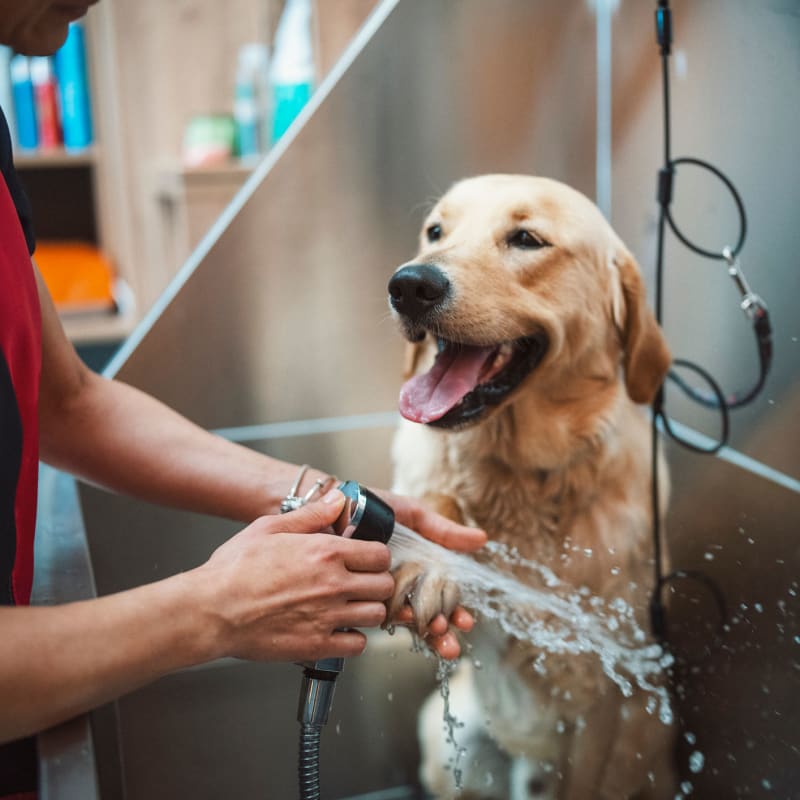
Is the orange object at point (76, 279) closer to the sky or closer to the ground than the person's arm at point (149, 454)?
closer to the ground

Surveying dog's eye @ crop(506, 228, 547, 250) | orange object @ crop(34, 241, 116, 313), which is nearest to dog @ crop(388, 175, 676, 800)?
dog's eye @ crop(506, 228, 547, 250)

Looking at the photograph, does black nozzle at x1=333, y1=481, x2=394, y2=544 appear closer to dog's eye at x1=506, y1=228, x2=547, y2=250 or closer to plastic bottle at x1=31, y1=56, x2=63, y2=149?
dog's eye at x1=506, y1=228, x2=547, y2=250

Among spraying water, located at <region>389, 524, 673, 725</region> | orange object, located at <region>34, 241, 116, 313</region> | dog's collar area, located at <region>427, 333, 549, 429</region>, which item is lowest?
orange object, located at <region>34, 241, 116, 313</region>

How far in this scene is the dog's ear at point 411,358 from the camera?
0.91m

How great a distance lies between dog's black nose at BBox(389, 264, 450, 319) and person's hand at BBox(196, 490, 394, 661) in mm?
224

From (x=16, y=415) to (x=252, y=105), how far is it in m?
2.03

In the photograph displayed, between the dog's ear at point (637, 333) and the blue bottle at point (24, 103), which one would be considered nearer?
the dog's ear at point (637, 333)

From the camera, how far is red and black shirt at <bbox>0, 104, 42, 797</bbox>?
2.24 ft

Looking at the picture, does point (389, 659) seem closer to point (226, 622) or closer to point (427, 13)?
point (226, 622)

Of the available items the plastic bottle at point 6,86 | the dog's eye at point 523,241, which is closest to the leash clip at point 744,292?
the dog's eye at point 523,241

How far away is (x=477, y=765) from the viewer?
97 cm

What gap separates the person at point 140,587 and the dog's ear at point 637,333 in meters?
0.25

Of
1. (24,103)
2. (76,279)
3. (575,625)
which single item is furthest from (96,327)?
(575,625)

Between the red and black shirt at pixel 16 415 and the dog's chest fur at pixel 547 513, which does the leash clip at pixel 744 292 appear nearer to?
the dog's chest fur at pixel 547 513
